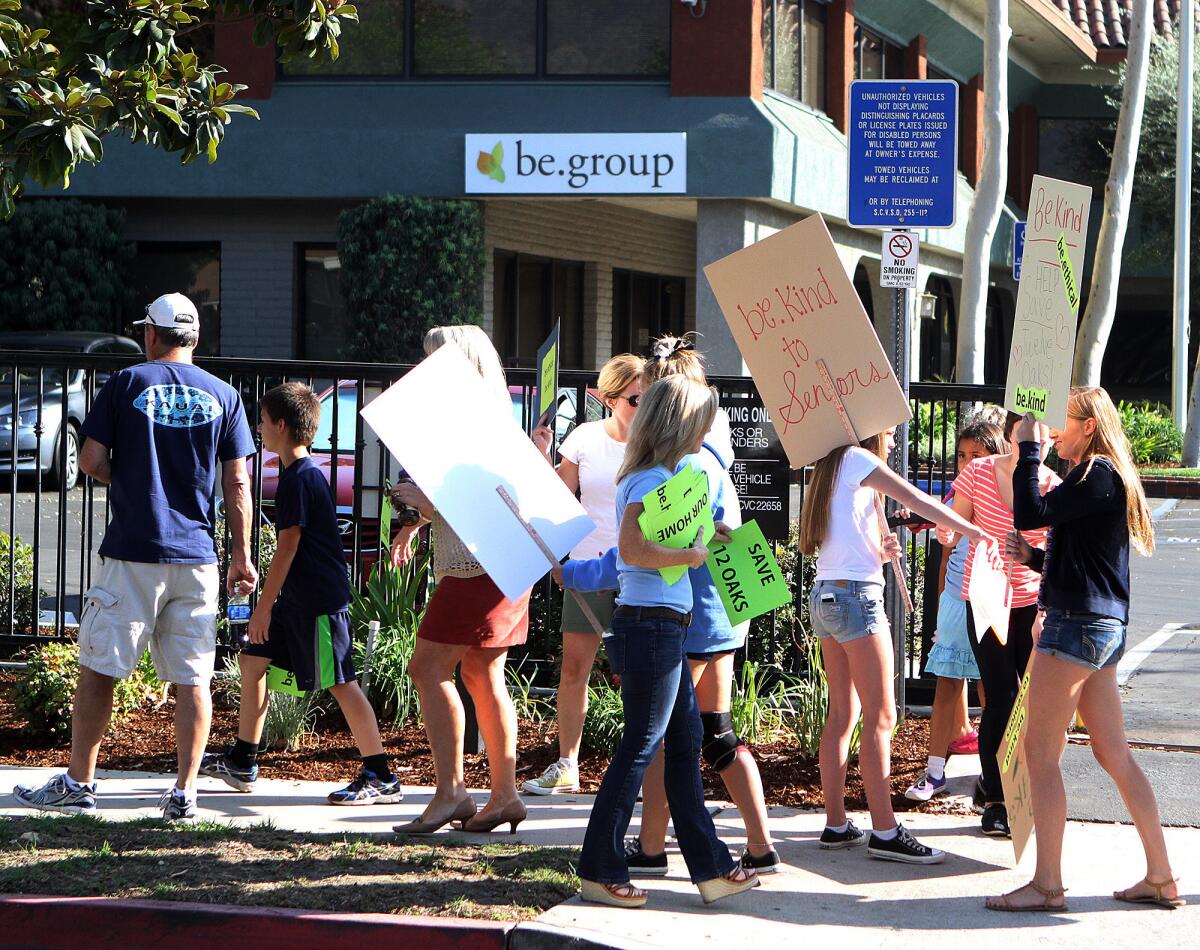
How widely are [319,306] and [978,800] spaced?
17052 millimetres

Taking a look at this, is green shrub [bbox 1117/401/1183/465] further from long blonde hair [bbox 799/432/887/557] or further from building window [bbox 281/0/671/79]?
long blonde hair [bbox 799/432/887/557]

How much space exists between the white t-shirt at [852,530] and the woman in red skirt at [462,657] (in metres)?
1.17

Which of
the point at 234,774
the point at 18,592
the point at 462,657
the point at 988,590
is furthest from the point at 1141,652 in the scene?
the point at 18,592

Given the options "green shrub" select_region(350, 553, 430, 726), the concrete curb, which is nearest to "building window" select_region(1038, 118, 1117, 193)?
"green shrub" select_region(350, 553, 430, 726)

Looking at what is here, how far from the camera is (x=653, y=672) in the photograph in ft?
15.9

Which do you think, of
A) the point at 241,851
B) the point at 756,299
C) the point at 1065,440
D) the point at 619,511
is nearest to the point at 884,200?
the point at 756,299

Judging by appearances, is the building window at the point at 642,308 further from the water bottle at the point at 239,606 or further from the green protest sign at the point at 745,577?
the green protest sign at the point at 745,577

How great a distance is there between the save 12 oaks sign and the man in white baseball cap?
14701mm

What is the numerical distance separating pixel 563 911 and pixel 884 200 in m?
3.77

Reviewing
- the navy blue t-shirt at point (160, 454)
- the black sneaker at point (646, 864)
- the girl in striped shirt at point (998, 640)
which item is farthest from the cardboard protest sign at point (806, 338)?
the navy blue t-shirt at point (160, 454)

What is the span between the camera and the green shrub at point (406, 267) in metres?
20.3

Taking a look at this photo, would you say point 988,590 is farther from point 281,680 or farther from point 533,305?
point 533,305

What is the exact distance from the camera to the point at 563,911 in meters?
4.89

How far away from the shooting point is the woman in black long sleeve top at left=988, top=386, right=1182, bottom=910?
4961 millimetres
